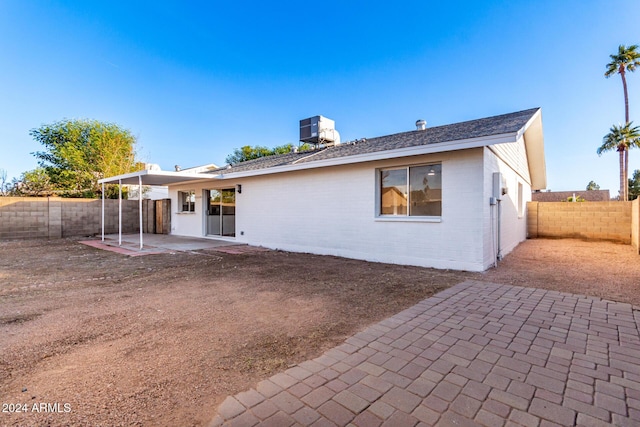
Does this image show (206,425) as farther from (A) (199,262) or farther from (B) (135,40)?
(B) (135,40)

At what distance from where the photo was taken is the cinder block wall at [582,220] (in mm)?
11094

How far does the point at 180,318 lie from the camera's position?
3523 millimetres

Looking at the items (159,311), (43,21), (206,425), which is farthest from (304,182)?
(43,21)

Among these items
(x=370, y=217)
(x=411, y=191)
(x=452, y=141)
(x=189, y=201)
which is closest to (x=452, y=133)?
(x=452, y=141)

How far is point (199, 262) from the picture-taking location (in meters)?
7.33

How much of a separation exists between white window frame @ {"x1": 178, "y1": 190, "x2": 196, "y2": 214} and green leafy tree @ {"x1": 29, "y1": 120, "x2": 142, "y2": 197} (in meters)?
9.96

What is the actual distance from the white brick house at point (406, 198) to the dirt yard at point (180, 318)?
0.68 m

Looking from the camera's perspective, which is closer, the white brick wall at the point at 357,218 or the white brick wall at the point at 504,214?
the white brick wall at the point at 357,218

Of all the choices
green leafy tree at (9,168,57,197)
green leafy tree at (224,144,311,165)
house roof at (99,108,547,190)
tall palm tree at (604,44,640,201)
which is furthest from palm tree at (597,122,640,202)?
green leafy tree at (9,168,57,197)

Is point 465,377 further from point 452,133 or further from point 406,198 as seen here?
point 452,133

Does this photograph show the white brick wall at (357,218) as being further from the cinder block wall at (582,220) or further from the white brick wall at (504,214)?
the cinder block wall at (582,220)

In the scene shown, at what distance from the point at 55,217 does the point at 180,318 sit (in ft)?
45.5

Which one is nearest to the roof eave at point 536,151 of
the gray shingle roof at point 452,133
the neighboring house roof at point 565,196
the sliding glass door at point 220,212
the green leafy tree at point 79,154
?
the gray shingle roof at point 452,133

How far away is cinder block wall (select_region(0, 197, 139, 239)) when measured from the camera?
11.9m
